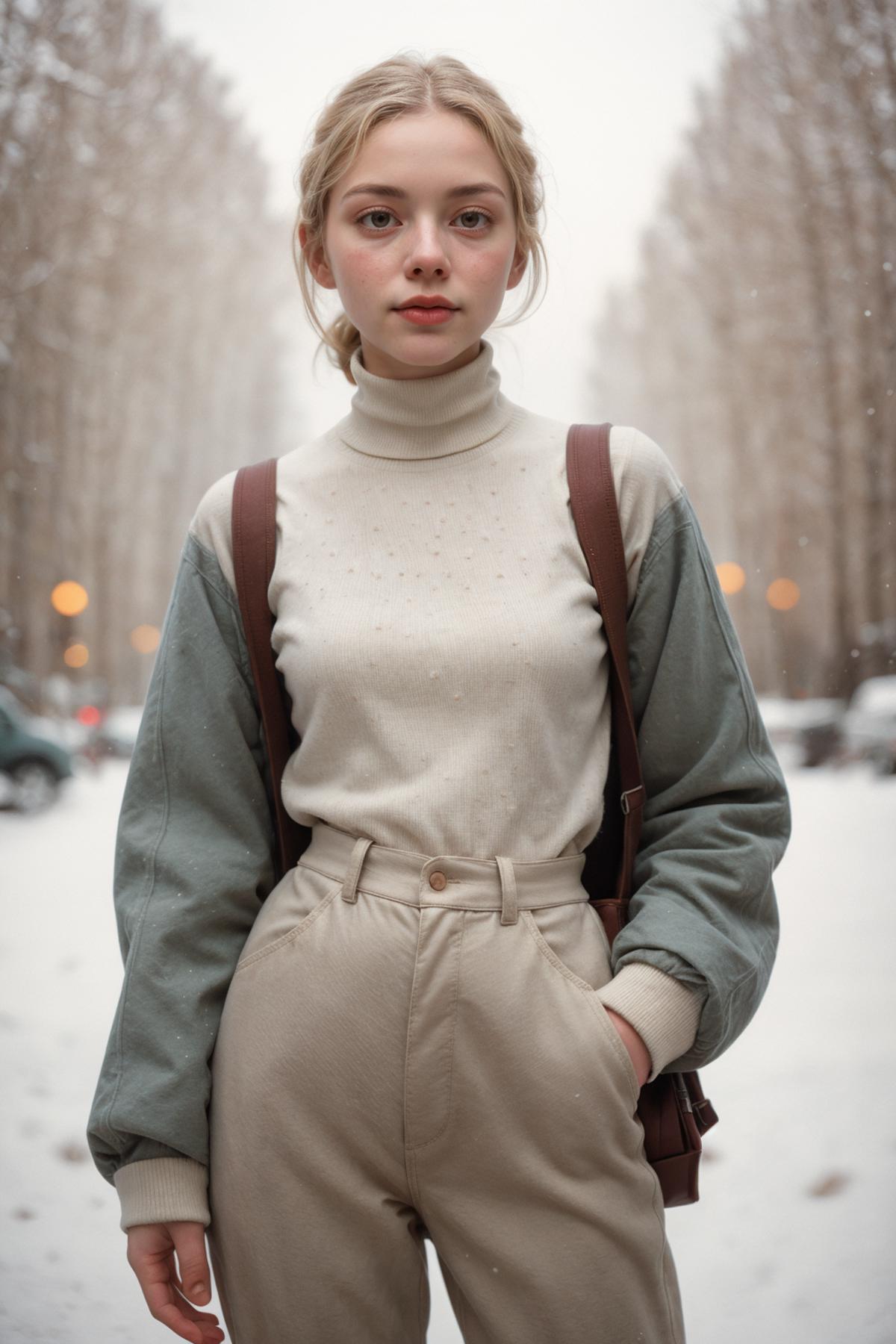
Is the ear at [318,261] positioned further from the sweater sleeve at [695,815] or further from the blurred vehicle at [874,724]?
the blurred vehicle at [874,724]

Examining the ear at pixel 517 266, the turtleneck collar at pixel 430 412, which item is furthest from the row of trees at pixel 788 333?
the turtleneck collar at pixel 430 412

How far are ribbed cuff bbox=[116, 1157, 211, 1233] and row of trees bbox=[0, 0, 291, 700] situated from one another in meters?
1.94

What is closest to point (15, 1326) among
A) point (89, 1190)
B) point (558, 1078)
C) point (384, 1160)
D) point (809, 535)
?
point (89, 1190)

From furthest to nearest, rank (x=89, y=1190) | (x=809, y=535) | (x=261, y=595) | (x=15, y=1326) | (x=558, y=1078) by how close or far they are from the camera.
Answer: (x=809, y=535)
(x=89, y=1190)
(x=15, y=1326)
(x=261, y=595)
(x=558, y=1078)

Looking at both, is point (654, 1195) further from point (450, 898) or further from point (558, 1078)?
point (450, 898)

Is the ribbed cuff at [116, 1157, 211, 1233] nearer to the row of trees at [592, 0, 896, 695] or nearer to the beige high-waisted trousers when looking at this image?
the beige high-waisted trousers

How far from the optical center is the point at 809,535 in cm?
304

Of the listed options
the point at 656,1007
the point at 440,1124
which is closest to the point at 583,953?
the point at 656,1007

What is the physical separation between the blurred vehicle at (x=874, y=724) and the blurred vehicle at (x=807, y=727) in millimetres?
34

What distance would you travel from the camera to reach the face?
1020 millimetres

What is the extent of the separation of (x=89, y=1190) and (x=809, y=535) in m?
2.37

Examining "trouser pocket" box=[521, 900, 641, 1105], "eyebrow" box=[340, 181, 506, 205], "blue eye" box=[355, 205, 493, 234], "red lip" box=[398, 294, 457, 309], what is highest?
"eyebrow" box=[340, 181, 506, 205]

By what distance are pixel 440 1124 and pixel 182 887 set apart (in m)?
0.32

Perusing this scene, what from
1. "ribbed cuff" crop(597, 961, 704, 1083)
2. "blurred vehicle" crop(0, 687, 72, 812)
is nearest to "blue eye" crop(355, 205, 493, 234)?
"ribbed cuff" crop(597, 961, 704, 1083)
